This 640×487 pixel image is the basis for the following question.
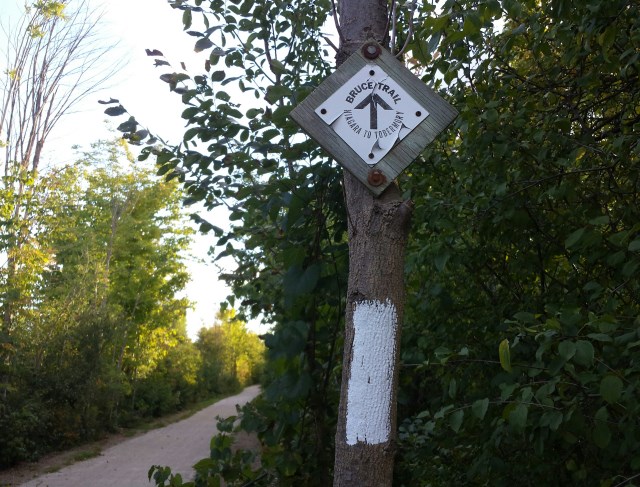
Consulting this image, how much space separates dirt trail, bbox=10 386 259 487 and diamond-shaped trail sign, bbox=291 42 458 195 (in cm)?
954

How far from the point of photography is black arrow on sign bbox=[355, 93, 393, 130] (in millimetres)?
1892

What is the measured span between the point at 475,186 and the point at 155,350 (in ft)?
94.6

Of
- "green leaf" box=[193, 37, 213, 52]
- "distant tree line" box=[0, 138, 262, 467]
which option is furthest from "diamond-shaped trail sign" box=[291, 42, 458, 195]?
"distant tree line" box=[0, 138, 262, 467]

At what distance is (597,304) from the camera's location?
338 cm

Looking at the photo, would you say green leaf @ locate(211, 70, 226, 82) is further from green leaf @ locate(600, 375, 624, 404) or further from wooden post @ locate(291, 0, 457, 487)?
green leaf @ locate(600, 375, 624, 404)

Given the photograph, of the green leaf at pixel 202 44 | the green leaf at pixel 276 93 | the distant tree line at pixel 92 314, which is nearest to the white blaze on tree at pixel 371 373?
the green leaf at pixel 276 93

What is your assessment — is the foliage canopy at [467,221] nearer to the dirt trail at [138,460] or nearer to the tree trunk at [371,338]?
the tree trunk at [371,338]

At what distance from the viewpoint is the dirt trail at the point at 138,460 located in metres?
13.9

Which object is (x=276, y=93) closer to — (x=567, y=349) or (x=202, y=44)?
(x=202, y=44)

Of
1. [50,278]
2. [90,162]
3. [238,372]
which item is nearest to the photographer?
[50,278]

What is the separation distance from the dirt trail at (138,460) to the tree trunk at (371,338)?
31.1ft

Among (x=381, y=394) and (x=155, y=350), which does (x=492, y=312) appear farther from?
(x=155, y=350)

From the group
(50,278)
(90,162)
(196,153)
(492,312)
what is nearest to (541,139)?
(492,312)

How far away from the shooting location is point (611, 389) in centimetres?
231
